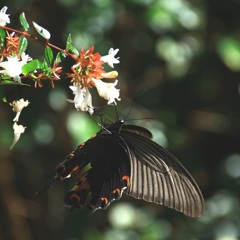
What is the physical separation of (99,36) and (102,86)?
1.50m

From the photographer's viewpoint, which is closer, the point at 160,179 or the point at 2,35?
the point at 2,35

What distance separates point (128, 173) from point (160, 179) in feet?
0.27

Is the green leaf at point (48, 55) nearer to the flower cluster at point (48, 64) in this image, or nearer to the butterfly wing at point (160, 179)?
the flower cluster at point (48, 64)

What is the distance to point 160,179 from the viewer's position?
5.73 ft

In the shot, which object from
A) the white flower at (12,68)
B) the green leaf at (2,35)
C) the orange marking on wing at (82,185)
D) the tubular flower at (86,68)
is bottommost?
the orange marking on wing at (82,185)

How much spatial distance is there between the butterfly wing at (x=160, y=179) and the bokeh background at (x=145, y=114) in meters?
0.93

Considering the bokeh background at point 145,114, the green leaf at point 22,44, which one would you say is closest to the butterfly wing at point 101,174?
the green leaf at point 22,44

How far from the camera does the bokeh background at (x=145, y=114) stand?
2.88m

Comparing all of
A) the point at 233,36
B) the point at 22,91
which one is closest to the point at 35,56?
the point at 22,91

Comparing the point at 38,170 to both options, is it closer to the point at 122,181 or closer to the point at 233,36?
the point at 233,36

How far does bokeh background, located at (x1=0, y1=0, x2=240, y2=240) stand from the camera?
9.46ft

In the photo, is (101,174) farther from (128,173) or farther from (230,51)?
(230,51)

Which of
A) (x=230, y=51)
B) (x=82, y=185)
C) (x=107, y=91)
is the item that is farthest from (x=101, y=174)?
(x=230, y=51)

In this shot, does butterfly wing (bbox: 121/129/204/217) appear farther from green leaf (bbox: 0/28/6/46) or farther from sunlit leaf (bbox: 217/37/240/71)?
sunlit leaf (bbox: 217/37/240/71)
